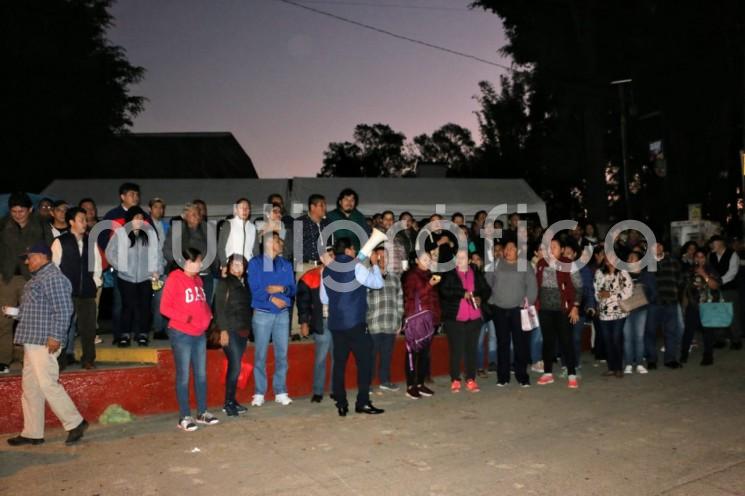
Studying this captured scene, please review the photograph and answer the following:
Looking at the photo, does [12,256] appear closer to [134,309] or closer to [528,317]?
[134,309]

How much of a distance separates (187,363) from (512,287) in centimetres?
460

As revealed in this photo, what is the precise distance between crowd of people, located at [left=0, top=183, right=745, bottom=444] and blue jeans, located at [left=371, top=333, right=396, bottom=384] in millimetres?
26

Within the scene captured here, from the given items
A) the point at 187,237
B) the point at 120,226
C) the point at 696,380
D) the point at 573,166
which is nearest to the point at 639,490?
the point at 696,380

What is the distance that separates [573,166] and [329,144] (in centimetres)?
4340

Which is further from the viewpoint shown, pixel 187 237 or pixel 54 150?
pixel 54 150

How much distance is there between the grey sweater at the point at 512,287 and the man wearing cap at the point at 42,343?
18.3ft

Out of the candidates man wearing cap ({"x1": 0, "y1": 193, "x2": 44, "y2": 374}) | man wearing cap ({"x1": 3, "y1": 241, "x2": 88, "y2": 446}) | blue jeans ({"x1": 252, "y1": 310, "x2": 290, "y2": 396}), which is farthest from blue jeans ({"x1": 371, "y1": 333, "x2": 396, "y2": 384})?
man wearing cap ({"x1": 0, "y1": 193, "x2": 44, "y2": 374})

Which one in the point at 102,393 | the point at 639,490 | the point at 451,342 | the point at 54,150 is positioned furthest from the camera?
the point at 54,150

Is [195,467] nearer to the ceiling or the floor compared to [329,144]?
nearer to the floor

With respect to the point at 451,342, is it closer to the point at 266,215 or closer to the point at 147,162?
the point at 266,215

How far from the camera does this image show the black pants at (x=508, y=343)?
9.48 meters

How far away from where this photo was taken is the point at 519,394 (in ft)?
29.1

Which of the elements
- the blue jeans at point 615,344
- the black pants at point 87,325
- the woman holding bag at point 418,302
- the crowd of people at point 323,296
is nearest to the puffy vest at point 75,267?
the crowd of people at point 323,296

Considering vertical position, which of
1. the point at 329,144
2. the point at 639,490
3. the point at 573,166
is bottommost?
the point at 639,490
